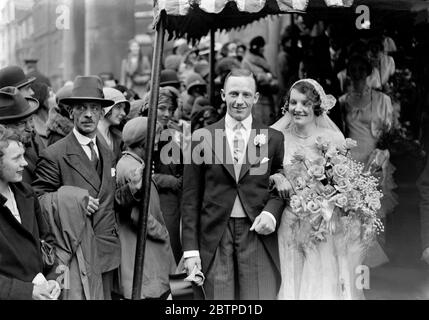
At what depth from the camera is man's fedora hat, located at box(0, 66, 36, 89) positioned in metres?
6.39

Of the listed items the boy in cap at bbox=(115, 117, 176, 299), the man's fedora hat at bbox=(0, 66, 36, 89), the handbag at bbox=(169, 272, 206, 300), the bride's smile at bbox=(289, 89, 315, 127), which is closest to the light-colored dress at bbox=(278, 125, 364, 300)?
the bride's smile at bbox=(289, 89, 315, 127)

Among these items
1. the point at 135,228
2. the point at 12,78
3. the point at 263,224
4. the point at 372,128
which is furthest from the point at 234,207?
the point at 372,128

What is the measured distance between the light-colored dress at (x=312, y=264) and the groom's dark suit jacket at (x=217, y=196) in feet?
0.36

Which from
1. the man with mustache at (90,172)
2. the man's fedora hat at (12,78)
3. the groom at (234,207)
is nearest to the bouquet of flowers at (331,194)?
the groom at (234,207)

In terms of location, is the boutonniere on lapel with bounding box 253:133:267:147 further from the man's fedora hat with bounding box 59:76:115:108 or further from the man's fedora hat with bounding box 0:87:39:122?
the man's fedora hat with bounding box 0:87:39:122

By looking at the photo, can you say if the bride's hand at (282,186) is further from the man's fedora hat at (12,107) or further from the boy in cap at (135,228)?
the man's fedora hat at (12,107)

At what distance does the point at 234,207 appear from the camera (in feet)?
18.4

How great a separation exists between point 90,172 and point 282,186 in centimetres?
136

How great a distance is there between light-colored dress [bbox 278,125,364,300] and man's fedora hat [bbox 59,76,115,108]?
57.0 inches

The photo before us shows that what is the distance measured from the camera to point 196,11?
6277 millimetres

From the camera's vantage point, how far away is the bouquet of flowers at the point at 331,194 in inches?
220

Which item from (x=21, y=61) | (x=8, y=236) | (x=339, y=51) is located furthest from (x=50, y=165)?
Result: (x=21, y=61)

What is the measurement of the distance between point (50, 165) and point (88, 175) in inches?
10.7
